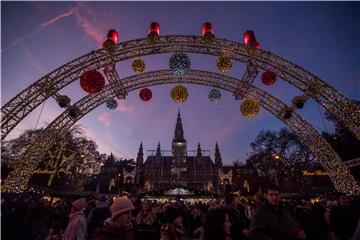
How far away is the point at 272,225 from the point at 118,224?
2144mm

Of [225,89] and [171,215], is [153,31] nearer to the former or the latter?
[225,89]

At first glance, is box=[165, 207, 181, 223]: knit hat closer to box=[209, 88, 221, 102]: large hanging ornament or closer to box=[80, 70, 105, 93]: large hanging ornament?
box=[80, 70, 105, 93]: large hanging ornament

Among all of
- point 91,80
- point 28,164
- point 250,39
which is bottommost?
point 28,164

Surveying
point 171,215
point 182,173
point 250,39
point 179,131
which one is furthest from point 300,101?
point 179,131

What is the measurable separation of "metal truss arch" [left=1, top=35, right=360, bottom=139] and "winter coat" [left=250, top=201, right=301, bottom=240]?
496 inches

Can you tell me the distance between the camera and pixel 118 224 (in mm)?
2709

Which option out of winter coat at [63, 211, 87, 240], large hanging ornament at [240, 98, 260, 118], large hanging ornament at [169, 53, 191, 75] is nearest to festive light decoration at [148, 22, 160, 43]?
large hanging ornament at [169, 53, 191, 75]

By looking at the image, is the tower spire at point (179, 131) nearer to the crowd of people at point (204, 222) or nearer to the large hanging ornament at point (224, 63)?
the large hanging ornament at point (224, 63)

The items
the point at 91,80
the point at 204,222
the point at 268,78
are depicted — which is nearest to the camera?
the point at 204,222

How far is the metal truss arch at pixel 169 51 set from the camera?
14.7 metres

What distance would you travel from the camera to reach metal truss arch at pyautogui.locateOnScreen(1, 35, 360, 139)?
14664 mm

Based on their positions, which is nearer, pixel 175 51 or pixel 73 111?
pixel 175 51

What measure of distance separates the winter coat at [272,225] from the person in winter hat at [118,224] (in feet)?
6.01

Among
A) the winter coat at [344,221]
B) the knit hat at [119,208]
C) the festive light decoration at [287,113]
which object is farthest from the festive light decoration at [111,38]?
the festive light decoration at [287,113]
